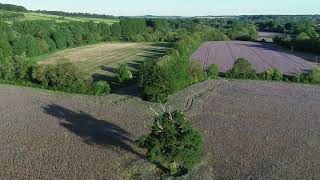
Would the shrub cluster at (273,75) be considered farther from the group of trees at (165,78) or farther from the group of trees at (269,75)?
the group of trees at (165,78)

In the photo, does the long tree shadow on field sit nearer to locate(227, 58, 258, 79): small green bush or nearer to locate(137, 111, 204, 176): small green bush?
locate(137, 111, 204, 176): small green bush

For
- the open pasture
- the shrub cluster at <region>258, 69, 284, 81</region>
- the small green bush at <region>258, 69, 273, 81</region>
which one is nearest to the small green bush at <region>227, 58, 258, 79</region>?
the small green bush at <region>258, 69, 273, 81</region>

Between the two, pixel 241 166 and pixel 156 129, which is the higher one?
pixel 156 129

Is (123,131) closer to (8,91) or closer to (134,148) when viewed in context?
(134,148)

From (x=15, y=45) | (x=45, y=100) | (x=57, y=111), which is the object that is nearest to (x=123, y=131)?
(x=57, y=111)

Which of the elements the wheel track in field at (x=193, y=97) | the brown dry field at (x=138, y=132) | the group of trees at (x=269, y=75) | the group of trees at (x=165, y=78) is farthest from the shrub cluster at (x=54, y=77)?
the group of trees at (x=269, y=75)

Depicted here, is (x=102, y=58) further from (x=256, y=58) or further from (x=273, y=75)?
(x=273, y=75)

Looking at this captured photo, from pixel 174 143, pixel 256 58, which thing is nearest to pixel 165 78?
pixel 174 143
